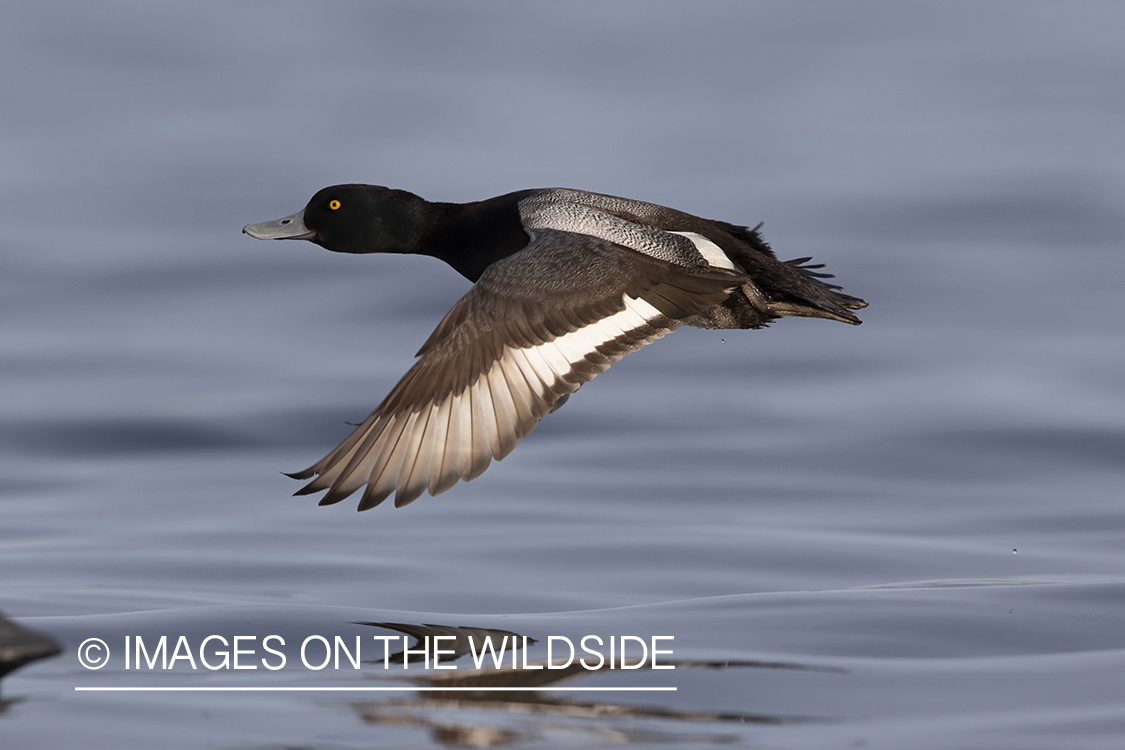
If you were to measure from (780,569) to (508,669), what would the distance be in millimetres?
2610

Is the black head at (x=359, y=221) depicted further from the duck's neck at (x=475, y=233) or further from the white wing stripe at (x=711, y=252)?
the white wing stripe at (x=711, y=252)

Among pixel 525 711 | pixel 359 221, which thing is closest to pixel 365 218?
pixel 359 221

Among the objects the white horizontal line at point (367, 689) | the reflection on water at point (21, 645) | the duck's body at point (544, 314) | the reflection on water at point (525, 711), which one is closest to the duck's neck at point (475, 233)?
the duck's body at point (544, 314)

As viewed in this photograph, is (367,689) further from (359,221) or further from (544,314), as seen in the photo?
(359,221)

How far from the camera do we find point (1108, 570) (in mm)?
7160

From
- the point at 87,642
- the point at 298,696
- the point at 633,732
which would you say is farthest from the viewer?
the point at 87,642

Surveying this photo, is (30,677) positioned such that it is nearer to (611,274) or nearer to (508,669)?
(508,669)

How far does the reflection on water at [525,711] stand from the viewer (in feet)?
13.2

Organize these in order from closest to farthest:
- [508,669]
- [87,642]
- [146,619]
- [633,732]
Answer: [633,732] < [508,669] < [87,642] < [146,619]

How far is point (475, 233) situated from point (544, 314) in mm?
1259

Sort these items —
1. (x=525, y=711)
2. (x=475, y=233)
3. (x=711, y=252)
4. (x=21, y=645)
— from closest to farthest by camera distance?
(x=21, y=645)
(x=525, y=711)
(x=711, y=252)
(x=475, y=233)

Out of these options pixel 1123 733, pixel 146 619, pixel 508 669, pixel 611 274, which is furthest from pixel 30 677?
pixel 1123 733

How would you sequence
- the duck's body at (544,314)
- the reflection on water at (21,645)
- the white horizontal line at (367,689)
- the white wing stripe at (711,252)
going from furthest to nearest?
the white wing stripe at (711,252)
the duck's body at (544,314)
the white horizontal line at (367,689)
the reflection on water at (21,645)

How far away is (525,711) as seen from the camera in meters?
4.21
